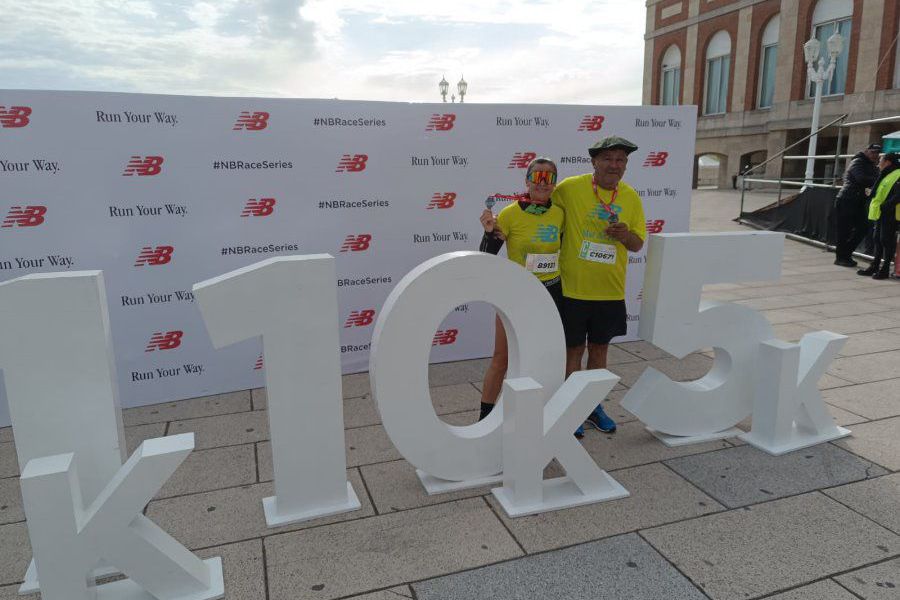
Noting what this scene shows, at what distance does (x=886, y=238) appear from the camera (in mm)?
8859

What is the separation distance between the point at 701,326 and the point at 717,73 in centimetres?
3095

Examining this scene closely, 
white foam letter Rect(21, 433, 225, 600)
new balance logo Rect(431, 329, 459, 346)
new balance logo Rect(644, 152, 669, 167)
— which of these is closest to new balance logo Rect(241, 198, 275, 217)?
new balance logo Rect(431, 329, 459, 346)

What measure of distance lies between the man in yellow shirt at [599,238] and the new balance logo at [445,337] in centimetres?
196

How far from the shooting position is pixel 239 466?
140 inches

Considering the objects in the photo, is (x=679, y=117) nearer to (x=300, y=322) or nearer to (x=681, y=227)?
(x=681, y=227)

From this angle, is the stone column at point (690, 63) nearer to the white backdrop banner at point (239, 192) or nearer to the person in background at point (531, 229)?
the white backdrop banner at point (239, 192)

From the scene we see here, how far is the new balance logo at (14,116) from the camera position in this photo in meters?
4.02

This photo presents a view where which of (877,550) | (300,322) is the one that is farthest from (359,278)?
(877,550)

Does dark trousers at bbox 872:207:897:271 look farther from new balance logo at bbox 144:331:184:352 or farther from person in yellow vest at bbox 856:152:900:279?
new balance logo at bbox 144:331:184:352

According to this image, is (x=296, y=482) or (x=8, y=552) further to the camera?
(x=296, y=482)

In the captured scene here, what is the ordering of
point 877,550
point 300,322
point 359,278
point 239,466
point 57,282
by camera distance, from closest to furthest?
1. point 57,282
2. point 877,550
3. point 300,322
4. point 239,466
5. point 359,278

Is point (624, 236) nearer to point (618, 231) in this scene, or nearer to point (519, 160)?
point (618, 231)

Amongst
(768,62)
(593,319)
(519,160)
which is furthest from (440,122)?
(768,62)

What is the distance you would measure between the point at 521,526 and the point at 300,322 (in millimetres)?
1450
